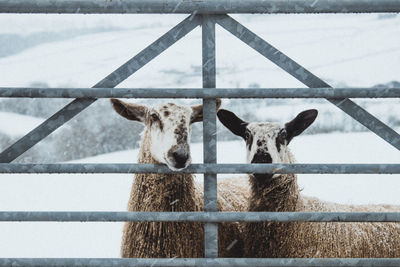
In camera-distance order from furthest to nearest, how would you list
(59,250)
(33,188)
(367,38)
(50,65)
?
(367,38), (50,65), (33,188), (59,250)

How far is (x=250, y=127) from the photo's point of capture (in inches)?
164

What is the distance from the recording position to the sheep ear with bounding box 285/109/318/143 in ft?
13.7

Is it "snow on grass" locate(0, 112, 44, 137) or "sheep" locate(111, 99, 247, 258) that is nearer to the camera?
"sheep" locate(111, 99, 247, 258)

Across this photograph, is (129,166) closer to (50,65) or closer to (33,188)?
(33,188)

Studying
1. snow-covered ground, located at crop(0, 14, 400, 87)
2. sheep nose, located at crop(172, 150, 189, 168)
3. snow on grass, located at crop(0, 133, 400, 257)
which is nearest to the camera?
sheep nose, located at crop(172, 150, 189, 168)

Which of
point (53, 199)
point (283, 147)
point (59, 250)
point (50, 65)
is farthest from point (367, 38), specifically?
point (283, 147)

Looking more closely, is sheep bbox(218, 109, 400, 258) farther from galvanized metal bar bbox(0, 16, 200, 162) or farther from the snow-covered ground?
the snow-covered ground

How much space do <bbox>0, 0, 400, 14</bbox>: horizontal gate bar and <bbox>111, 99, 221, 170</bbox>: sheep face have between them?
3.17 feet

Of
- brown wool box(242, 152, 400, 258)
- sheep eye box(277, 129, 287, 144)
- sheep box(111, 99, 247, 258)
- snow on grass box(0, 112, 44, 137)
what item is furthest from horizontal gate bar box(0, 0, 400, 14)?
snow on grass box(0, 112, 44, 137)

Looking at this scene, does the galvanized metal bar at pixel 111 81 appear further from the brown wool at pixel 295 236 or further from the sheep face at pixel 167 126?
the brown wool at pixel 295 236

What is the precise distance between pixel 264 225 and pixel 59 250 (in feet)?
21.4

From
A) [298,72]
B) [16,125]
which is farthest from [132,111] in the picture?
[16,125]

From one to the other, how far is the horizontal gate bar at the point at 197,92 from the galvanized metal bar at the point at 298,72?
0.34 ft

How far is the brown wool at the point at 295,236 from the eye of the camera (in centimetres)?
416
